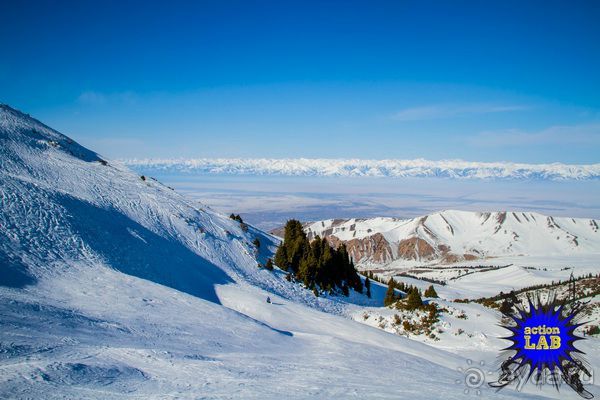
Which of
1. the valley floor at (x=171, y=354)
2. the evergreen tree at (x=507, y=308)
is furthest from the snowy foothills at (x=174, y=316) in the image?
the evergreen tree at (x=507, y=308)

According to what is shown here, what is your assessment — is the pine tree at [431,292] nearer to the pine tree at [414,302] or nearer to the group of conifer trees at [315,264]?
the group of conifer trees at [315,264]

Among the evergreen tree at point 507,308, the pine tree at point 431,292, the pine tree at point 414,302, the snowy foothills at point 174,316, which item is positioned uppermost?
the evergreen tree at point 507,308

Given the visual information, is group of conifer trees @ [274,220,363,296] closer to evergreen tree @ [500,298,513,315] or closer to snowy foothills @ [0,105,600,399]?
snowy foothills @ [0,105,600,399]

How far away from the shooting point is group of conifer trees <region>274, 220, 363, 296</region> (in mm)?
48344

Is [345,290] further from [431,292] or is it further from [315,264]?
[431,292]

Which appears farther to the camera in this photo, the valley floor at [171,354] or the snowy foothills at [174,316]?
the snowy foothills at [174,316]

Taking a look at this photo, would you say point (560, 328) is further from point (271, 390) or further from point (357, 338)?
point (357, 338)

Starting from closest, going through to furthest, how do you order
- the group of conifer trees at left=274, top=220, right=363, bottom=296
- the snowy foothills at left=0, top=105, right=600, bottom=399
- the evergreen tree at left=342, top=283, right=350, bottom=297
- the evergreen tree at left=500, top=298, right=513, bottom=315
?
the snowy foothills at left=0, top=105, right=600, bottom=399, the evergreen tree at left=500, top=298, right=513, bottom=315, the group of conifer trees at left=274, top=220, right=363, bottom=296, the evergreen tree at left=342, top=283, right=350, bottom=297

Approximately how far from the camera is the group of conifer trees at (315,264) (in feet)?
159

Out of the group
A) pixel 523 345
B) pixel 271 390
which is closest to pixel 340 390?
pixel 271 390

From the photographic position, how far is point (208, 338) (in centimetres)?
1825

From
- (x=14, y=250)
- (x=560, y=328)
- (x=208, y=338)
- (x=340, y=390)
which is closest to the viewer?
(x=560, y=328)

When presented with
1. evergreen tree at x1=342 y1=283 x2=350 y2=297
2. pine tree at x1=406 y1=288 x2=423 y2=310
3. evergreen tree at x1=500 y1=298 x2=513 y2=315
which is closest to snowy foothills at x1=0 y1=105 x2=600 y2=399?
evergreen tree at x1=342 y1=283 x2=350 y2=297

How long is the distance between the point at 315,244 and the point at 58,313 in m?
42.7
